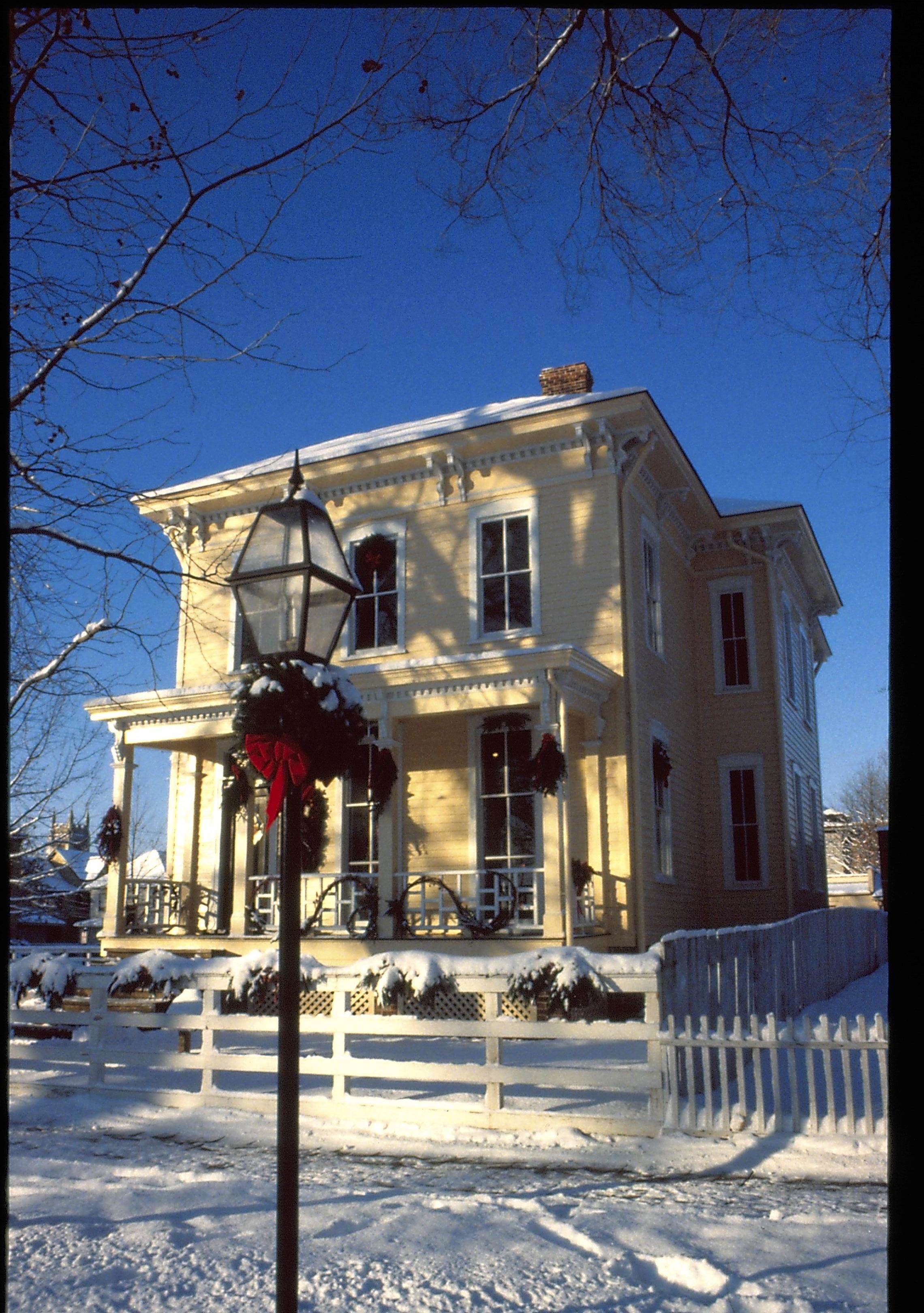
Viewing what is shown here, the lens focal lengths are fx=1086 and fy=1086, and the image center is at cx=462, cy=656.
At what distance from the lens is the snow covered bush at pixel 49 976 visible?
10.5 meters

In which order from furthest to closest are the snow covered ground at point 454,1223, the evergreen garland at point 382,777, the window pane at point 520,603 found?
the window pane at point 520,603
the evergreen garland at point 382,777
the snow covered ground at point 454,1223

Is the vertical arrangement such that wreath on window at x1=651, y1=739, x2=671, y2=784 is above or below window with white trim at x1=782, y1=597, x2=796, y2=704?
below

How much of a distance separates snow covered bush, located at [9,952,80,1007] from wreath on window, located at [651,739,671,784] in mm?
8338

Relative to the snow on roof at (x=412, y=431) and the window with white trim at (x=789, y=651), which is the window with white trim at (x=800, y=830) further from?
the snow on roof at (x=412, y=431)

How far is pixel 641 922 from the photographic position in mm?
14547

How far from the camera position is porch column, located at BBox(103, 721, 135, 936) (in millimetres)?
15648

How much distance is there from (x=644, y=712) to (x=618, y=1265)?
11103mm

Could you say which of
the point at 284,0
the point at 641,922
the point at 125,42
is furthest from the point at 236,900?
the point at 284,0

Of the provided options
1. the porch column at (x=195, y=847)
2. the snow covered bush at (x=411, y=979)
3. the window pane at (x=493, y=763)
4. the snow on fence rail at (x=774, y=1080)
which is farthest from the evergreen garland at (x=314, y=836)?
the snow on fence rail at (x=774, y=1080)

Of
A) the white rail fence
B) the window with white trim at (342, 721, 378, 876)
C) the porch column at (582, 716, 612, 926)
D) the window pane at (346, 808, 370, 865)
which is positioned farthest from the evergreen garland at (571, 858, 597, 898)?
the window pane at (346, 808, 370, 865)

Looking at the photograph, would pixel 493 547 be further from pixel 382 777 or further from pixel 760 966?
pixel 760 966

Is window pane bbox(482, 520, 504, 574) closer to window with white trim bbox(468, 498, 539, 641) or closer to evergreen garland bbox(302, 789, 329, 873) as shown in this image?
window with white trim bbox(468, 498, 539, 641)

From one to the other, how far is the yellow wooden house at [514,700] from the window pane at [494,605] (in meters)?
0.04

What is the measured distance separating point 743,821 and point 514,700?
684 cm
